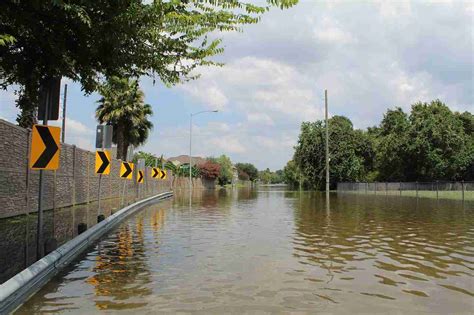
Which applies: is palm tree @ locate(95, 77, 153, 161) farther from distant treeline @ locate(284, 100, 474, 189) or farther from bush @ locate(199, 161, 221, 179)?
bush @ locate(199, 161, 221, 179)

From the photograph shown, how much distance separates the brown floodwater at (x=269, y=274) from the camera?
21.7 ft

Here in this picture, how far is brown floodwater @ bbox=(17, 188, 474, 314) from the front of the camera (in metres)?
6.61

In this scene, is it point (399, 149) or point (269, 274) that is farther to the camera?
point (399, 149)

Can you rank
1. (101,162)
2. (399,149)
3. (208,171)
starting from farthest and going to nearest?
(208,171) < (399,149) < (101,162)

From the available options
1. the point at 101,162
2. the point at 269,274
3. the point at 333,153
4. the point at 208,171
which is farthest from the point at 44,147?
the point at 208,171

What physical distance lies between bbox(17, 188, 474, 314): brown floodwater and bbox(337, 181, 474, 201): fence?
2593 cm

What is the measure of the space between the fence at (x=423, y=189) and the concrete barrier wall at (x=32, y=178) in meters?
25.4

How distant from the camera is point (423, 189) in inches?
1801

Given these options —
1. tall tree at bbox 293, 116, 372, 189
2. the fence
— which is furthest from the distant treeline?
the fence

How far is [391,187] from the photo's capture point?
Result: 50969 mm

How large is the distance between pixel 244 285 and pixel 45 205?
1488 cm

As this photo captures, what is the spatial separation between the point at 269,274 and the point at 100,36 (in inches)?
190

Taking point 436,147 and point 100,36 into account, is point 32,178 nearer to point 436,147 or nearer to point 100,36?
point 100,36

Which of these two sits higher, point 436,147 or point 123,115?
point 123,115
